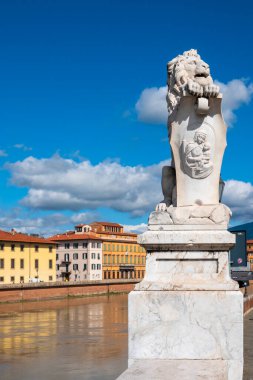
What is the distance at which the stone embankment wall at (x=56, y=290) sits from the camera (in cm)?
Result: 5028

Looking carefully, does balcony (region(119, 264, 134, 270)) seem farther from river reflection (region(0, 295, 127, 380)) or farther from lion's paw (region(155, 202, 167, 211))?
lion's paw (region(155, 202, 167, 211))

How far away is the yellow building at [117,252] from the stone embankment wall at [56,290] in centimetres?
3214

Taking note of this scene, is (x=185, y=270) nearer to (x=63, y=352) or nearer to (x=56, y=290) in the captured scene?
(x=63, y=352)

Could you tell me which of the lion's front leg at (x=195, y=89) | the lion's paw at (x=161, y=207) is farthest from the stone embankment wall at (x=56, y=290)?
the lion's front leg at (x=195, y=89)

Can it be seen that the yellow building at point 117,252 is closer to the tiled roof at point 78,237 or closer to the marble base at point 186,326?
the tiled roof at point 78,237

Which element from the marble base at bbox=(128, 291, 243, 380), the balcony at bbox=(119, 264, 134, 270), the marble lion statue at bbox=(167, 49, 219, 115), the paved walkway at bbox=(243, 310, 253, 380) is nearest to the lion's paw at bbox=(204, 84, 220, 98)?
the marble lion statue at bbox=(167, 49, 219, 115)

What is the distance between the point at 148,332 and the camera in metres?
6.23

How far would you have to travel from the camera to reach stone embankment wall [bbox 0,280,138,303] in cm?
5028

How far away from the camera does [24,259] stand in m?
74.8

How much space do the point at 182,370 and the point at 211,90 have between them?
3.03 metres

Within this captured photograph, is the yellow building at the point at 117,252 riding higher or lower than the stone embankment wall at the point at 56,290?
higher

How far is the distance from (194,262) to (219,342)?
0.87 m

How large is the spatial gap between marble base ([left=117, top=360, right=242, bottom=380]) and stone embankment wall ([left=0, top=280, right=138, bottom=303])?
147 ft

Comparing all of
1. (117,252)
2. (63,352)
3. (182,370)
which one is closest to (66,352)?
(63,352)
